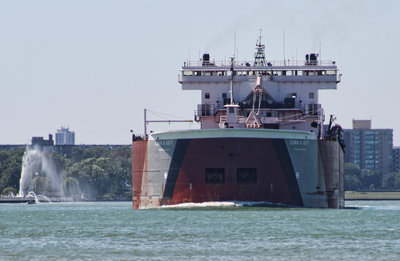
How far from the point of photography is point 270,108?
243ft

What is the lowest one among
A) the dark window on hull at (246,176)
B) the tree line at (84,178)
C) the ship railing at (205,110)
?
the dark window on hull at (246,176)

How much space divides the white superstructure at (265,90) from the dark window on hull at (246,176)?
835cm

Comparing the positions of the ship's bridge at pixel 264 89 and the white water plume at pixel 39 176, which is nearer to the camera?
the ship's bridge at pixel 264 89

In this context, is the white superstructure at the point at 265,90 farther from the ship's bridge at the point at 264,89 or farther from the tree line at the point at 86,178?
the tree line at the point at 86,178

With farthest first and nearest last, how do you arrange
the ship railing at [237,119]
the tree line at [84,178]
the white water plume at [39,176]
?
the tree line at [84,178], the white water plume at [39,176], the ship railing at [237,119]

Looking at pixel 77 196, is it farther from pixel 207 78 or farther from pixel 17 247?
pixel 17 247

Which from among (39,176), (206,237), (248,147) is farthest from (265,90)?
(39,176)

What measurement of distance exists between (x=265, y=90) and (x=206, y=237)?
3211 cm

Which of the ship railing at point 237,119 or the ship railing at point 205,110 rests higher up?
the ship railing at point 205,110

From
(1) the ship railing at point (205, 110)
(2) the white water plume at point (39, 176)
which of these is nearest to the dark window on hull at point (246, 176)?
(1) the ship railing at point (205, 110)

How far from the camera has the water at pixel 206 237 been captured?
38.4 metres

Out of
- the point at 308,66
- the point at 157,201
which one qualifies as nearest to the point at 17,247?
the point at 157,201

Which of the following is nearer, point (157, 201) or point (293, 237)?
point (293, 237)

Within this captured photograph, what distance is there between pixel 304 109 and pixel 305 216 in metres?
18.9
